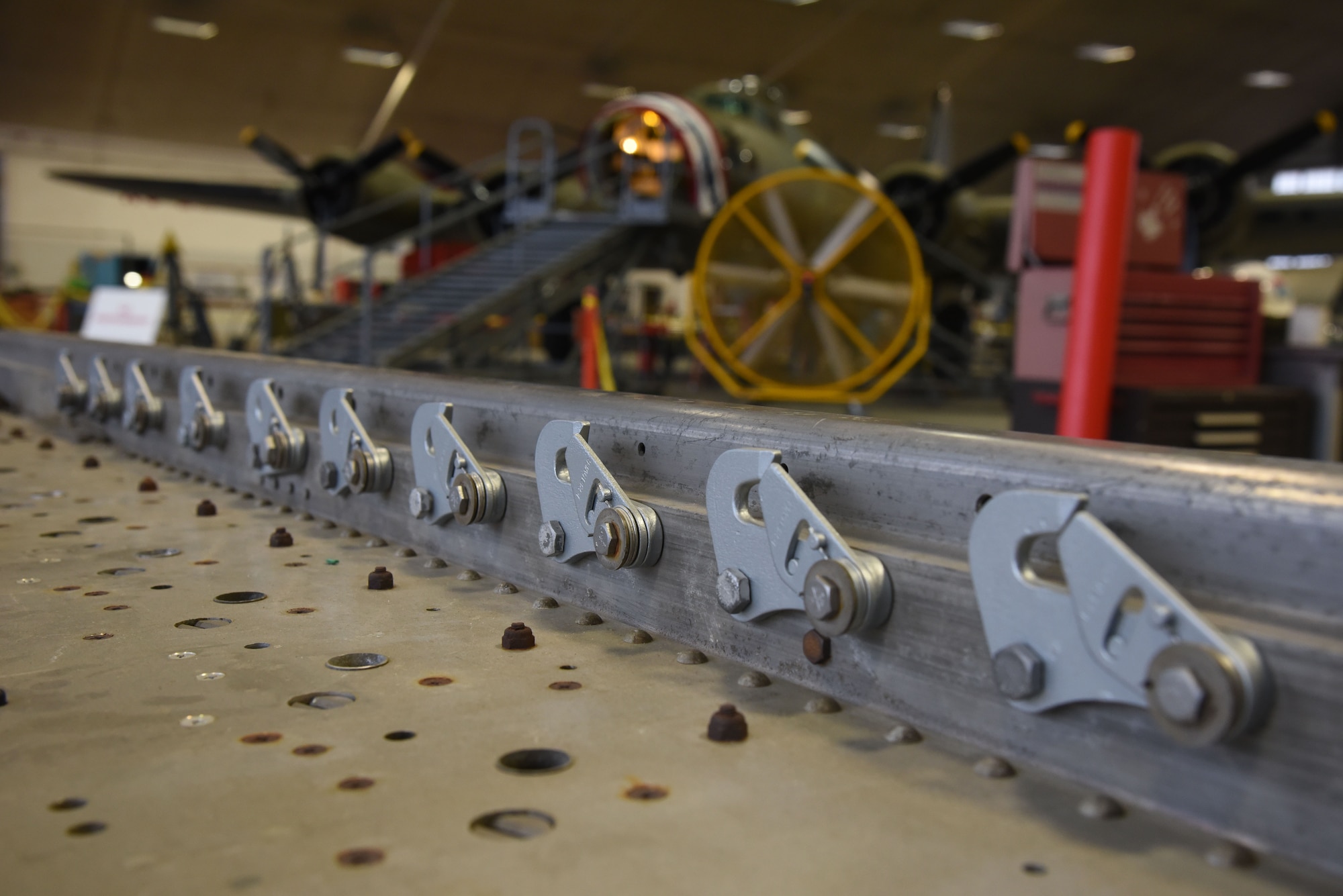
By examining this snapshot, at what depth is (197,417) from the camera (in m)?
2.59

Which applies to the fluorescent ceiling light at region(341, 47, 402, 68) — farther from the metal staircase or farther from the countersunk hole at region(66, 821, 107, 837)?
the countersunk hole at region(66, 821, 107, 837)

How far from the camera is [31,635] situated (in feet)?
4.59

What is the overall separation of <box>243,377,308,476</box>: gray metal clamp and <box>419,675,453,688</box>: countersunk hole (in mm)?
1082

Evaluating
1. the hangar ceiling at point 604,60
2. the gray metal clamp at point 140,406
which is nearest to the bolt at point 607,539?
the gray metal clamp at point 140,406

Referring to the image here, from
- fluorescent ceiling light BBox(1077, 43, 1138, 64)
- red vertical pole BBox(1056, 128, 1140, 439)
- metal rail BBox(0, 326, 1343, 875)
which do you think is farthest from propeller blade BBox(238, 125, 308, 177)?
fluorescent ceiling light BBox(1077, 43, 1138, 64)

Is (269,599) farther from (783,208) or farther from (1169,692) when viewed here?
(783,208)

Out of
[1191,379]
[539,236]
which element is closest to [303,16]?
[539,236]

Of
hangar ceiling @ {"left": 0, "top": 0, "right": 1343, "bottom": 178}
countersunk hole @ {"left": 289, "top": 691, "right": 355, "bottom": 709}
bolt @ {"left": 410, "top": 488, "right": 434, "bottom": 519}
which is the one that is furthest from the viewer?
hangar ceiling @ {"left": 0, "top": 0, "right": 1343, "bottom": 178}

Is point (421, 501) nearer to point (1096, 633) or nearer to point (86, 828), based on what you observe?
point (86, 828)

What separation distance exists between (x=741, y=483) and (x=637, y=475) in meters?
0.30

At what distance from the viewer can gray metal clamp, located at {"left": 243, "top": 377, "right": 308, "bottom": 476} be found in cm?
220

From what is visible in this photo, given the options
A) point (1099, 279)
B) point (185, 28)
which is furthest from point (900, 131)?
point (1099, 279)

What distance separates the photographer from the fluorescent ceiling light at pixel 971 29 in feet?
76.2

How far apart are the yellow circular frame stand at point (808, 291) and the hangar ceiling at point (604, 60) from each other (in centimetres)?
1447
